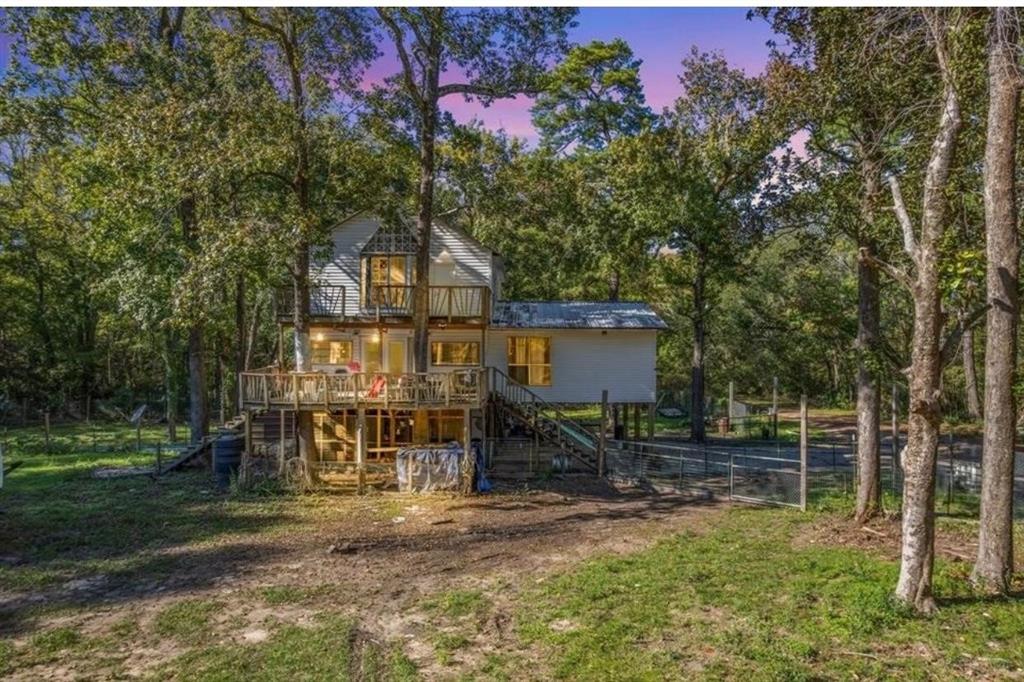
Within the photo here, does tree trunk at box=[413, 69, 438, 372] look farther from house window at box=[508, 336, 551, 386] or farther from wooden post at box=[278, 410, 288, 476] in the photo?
house window at box=[508, 336, 551, 386]

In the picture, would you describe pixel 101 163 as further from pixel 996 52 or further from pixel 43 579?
pixel 996 52

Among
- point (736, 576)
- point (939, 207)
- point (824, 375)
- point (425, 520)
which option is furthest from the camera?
point (824, 375)

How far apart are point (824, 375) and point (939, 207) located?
38.0 metres

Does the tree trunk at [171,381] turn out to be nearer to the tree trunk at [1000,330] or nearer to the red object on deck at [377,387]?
the red object on deck at [377,387]

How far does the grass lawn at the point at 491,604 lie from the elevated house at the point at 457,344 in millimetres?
5941

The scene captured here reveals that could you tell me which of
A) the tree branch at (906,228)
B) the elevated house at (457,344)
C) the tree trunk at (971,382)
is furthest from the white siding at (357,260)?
the tree trunk at (971,382)

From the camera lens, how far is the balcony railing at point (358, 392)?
16094 millimetres

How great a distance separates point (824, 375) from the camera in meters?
42.5

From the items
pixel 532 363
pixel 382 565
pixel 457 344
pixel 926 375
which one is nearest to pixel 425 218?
pixel 457 344

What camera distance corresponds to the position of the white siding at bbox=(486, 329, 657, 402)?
2134cm

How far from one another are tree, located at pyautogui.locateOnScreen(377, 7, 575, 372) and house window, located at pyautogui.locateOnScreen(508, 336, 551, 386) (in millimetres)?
4207

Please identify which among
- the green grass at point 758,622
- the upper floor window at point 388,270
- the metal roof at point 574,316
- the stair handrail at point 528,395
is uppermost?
the upper floor window at point 388,270

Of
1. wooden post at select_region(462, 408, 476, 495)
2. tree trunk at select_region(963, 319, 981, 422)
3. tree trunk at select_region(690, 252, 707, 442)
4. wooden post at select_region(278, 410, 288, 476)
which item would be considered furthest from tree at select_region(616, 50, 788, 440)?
tree trunk at select_region(963, 319, 981, 422)

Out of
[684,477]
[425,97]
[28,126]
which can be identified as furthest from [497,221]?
[28,126]
